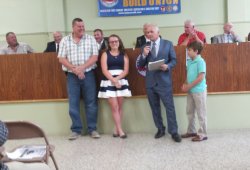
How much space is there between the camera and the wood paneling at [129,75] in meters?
4.05

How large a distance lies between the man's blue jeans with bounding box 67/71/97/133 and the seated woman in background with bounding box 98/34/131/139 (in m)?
0.13

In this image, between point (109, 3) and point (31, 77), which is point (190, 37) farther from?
point (109, 3)

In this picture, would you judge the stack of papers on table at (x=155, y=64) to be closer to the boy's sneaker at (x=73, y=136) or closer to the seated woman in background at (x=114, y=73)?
the seated woman in background at (x=114, y=73)

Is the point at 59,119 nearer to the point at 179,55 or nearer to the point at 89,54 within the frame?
the point at 89,54

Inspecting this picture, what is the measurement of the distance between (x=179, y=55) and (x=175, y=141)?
1036 millimetres

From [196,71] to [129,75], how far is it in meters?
0.86

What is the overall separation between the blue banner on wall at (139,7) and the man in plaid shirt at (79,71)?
277 cm

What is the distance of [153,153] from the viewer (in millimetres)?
3434

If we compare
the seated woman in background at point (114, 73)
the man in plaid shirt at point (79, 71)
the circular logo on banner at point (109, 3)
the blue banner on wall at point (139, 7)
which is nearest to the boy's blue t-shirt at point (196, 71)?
the seated woman in background at point (114, 73)

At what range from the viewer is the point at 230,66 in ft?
13.4

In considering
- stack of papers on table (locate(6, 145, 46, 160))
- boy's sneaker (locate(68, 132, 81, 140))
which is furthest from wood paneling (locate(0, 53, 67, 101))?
stack of papers on table (locate(6, 145, 46, 160))

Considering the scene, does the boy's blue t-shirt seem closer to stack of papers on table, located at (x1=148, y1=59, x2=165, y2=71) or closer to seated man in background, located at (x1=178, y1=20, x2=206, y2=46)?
stack of papers on table, located at (x1=148, y1=59, x2=165, y2=71)

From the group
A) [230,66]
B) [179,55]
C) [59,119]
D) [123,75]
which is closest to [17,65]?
[59,119]

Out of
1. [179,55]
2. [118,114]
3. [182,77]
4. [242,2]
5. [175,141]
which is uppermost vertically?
[242,2]
